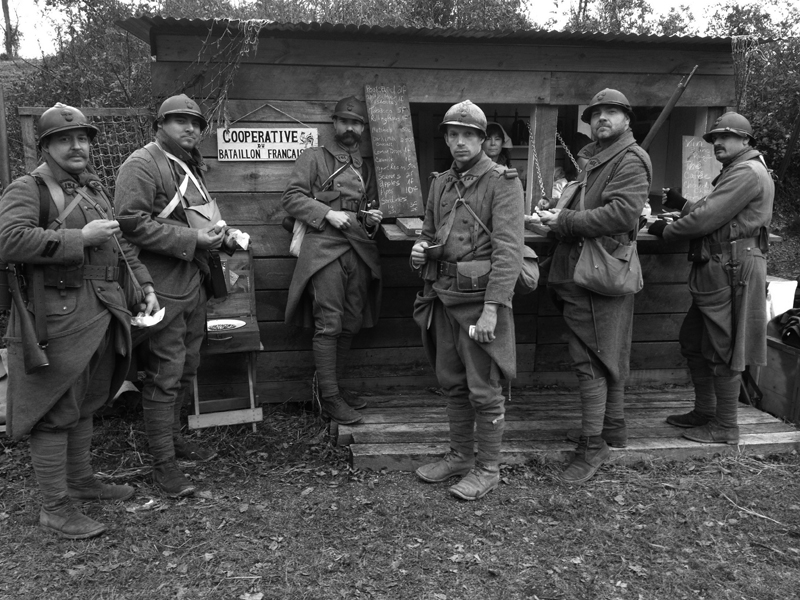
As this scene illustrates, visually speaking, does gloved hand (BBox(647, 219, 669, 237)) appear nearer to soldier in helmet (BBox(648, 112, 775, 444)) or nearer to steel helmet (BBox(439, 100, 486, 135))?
soldier in helmet (BBox(648, 112, 775, 444))

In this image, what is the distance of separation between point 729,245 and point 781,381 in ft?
5.47

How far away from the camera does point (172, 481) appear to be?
4262 mm

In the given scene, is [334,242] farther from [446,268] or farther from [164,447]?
[164,447]

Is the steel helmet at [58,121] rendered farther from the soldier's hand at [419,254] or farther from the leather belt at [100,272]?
the soldier's hand at [419,254]

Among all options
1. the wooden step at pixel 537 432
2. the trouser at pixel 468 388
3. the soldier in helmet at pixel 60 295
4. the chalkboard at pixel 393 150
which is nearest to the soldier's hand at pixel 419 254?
the trouser at pixel 468 388

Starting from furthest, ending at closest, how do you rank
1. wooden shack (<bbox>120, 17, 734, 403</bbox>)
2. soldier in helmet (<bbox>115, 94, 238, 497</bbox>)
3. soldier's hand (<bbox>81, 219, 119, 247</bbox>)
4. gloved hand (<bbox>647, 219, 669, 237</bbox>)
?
wooden shack (<bbox>120, 17, 734, 403</bbox>)
gloved hand (<bbox>647, 219, 669, 237</bbox>)
soldier in helmet (<bbox>115, 94, 238, 497</bbox>)
soldier's hand (<bbox>81, 219, 119, 247</bbox>)

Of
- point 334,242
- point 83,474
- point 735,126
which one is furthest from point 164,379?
point 735,126

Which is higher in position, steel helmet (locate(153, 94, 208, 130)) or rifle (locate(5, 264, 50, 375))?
steel helmet (locate(153, 94, 208, 130))

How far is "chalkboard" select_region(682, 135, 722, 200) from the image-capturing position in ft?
19.8

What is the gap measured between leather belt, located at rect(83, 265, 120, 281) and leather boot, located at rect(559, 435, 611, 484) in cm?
310

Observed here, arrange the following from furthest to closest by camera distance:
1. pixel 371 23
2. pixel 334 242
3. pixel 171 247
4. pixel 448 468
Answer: pixel 371 23
pixel 334 242
pixel 448 468
pixel 171 247

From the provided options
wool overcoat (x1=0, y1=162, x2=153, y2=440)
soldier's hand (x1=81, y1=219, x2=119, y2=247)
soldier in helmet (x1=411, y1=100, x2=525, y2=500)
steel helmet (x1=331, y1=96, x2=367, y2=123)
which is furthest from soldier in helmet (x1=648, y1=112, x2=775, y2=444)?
wool overcoat (x1=0, y1=162, x2=153, y2=440)

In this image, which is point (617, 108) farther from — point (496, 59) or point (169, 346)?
point (169, 346)

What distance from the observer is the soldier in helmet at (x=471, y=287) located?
4.04m
